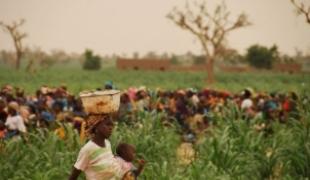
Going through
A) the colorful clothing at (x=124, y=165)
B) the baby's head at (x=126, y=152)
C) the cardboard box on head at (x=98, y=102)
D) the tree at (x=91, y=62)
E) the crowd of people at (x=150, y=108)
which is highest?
the cardboard box on head at (x=98, y=102)

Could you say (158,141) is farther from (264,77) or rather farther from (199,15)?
(264,77)

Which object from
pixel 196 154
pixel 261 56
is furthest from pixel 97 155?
pixel 261 56

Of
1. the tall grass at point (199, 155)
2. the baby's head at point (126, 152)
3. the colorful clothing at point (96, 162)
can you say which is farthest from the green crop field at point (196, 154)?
the colorful clothing at point (96, 162)

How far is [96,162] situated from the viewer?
449 centimetres

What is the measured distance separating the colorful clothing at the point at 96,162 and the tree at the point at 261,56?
6406 cm

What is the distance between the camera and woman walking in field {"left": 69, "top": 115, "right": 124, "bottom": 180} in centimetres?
448

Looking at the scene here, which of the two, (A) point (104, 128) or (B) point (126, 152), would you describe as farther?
(B) point (126, 152)

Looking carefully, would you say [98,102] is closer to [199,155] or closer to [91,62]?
[199,155]

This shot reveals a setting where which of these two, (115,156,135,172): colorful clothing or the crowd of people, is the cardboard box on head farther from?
the crowd of people

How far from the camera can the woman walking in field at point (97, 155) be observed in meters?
4.48

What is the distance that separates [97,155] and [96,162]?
5 cm

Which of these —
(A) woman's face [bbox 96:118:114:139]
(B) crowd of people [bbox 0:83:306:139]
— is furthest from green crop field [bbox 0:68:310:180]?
(A) woman's face [bbox 96:118:114:139]

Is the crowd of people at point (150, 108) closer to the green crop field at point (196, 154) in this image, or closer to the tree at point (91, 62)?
the green crop field at point (196, 154)

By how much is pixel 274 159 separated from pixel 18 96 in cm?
737
